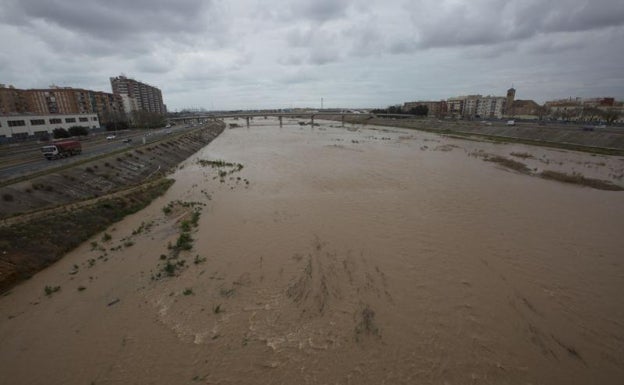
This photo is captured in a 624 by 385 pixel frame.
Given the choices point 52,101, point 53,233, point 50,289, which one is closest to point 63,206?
point 53,233

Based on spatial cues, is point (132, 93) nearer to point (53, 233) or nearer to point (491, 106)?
point (53, 233)

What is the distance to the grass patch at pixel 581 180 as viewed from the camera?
20.5 m

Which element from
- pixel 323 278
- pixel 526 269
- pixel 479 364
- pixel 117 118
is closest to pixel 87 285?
pixel 323 278

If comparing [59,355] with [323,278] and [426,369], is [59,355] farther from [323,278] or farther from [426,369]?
[426,369]

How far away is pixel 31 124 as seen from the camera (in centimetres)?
4441

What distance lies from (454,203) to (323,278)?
11536 millimetres

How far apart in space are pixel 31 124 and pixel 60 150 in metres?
30.0

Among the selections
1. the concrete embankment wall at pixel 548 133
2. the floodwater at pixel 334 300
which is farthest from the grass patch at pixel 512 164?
the concrete embankment wall at pixel 548 133

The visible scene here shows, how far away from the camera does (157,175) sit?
26.0 m

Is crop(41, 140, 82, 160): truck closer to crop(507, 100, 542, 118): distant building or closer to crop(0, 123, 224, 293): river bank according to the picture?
crop(0, 123, 224, 293): river bank

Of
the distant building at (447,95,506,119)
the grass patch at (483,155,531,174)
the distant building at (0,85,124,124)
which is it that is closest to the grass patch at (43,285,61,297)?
the grass patch at (483,155,531,174)

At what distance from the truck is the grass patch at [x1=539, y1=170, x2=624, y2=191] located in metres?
43.0

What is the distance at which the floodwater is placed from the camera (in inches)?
255

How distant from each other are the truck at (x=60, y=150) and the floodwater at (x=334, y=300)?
16329 millimetres
